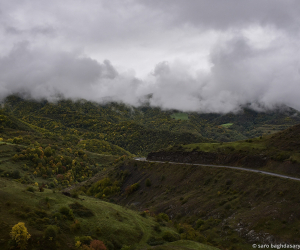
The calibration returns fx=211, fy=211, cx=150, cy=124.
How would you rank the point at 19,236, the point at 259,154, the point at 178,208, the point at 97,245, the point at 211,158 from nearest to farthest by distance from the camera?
1. the point at 19,236
2. the point at 97,245
3. the point at 178,208
4. the point at 259,154
5. the point at 211,158

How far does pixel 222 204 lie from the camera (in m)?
50.8

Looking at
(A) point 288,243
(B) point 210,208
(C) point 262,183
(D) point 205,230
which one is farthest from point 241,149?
(A) point 288,243

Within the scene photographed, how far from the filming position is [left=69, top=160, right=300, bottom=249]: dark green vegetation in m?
37.9

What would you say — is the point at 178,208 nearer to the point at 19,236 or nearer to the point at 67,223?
the point at 67,223

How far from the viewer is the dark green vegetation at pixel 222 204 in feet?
124

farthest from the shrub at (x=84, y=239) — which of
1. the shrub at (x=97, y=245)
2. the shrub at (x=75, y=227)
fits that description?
the shrub at (x=75, y=227)

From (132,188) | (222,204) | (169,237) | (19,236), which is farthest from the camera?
(132,188)

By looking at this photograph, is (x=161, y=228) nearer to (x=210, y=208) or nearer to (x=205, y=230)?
(x=205, y=230)

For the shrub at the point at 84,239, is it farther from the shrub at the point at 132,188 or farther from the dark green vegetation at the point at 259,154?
the shrub at the point at 132,188

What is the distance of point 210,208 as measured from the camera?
51.4 m

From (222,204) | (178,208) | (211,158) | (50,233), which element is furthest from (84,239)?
(211,158)

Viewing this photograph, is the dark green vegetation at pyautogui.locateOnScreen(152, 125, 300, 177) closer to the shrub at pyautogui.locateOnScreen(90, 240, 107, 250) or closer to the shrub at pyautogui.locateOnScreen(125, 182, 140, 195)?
the shrub at pyautogui.locateOnScreen(125, 182, 140, 195)

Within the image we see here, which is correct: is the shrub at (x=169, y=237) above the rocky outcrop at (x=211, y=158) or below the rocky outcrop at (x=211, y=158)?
below

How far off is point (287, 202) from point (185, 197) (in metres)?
27.0
